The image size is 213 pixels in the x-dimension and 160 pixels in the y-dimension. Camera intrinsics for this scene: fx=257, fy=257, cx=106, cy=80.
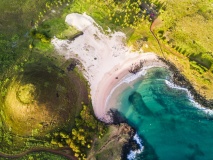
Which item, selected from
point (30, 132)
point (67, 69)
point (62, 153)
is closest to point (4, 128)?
point (30, 132)

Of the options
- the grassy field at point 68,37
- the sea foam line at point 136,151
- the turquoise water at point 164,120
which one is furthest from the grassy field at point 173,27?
the sea foam line at point 136,151

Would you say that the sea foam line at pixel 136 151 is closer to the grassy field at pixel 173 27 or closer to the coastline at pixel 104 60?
the coastline at pixel 104 60

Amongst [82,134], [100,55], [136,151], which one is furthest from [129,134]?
[100,55]

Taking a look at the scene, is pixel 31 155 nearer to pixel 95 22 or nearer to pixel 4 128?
pixel 4 128

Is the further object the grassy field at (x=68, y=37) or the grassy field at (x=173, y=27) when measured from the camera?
the grassy field at (x=173, y=27)

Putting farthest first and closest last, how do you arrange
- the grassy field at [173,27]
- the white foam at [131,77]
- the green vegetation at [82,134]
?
1. the white foam at [131,77]
2. the grassy field at [173,27]
3. the green vegetation at [82,134]

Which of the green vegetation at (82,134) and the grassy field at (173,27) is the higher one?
the grassy field at (173,27)
